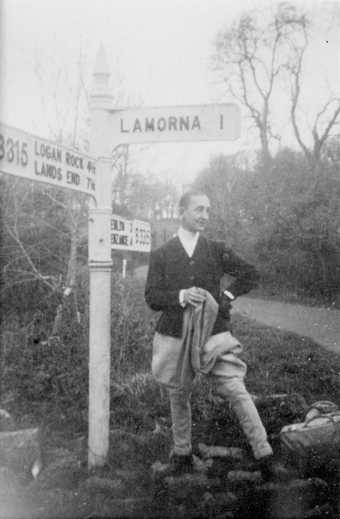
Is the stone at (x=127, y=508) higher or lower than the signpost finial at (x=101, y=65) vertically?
lower

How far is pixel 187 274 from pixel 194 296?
28 cm

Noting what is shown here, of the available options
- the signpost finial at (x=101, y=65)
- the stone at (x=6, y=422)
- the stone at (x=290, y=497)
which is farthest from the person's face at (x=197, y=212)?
the stone at (x=6, y=422)

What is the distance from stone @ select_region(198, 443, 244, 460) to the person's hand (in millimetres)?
1112

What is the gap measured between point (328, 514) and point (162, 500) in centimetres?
94

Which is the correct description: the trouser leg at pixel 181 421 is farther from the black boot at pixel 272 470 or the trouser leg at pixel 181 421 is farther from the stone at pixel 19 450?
the stone at pixel 19 450

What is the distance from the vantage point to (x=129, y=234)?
4043 millimetres

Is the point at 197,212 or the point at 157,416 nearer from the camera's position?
the point at 197,212

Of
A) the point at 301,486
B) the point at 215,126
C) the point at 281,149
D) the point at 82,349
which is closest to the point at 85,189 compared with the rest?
the point at 215,126

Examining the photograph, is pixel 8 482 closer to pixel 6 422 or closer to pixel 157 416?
pixel 6 422

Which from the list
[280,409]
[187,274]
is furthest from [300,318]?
[187,274]

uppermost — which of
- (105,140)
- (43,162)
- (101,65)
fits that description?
(101,65)

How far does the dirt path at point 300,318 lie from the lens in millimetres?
9406

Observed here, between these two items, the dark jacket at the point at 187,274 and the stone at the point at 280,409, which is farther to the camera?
the stone at the point at 280,409

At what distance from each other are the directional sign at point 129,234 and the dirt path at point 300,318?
459 cm
